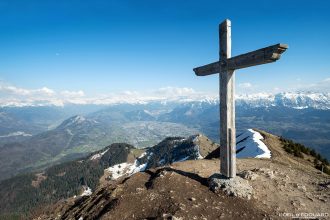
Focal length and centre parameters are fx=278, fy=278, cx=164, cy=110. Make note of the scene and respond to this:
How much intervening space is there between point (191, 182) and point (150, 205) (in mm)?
3439

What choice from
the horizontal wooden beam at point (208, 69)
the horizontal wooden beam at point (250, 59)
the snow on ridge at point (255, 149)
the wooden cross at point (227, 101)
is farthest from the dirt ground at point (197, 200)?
the snow on ridge at point (255, 149)

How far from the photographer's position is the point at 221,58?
52.3 feet

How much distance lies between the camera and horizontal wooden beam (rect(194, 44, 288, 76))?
11.7 meters

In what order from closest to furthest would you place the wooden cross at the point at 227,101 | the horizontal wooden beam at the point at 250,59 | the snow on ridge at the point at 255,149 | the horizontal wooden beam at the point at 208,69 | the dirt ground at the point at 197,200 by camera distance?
1. the horizontal wooden beam at the point at 250,59
2. the dirt ground at the point at 197,200
3. the wooden cross at the point at 227,101
4. the horizontal wooden beam at the point at 208,69
5. the snow on ridge at the point at 255,149

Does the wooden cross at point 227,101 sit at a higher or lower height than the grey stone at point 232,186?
higher

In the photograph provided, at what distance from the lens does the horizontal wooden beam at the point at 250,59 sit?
11.7 meters

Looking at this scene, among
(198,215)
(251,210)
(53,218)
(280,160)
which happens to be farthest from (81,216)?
(280,160)

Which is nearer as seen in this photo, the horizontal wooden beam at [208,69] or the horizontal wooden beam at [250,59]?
the horizontal wooden beam at [250,59]

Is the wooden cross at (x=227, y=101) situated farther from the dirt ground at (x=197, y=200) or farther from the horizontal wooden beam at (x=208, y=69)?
the dirt ground at (x=197, y=200)

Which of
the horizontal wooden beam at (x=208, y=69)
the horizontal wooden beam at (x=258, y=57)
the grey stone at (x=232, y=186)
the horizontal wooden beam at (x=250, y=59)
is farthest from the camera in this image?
the horizontal wooden beam at (x=208, y=69)

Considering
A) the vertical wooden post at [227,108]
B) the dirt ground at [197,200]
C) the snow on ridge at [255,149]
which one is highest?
the vertical wooden post at [227,108]

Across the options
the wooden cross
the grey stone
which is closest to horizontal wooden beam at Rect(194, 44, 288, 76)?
the wooden cross

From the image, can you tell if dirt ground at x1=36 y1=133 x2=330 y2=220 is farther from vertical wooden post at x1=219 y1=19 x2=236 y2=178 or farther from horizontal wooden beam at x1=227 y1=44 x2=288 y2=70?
horizontal wooden beam at x1=227 y1=44 x2=288 y2=70

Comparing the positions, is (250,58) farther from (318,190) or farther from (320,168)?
(320,168)
